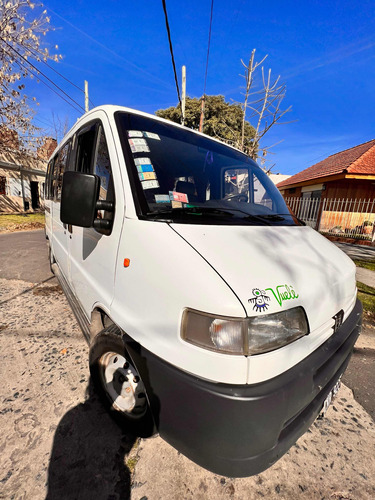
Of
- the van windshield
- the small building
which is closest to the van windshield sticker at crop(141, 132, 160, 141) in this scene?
the van windshield

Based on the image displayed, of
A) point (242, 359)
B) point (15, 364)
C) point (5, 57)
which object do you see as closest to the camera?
point (242, 359)

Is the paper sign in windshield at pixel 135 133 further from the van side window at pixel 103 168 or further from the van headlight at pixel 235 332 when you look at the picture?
the van headlight at pixel 235 332

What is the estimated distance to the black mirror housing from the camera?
1.46m

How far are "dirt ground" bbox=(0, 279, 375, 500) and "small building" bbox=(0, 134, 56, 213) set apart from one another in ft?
58.7

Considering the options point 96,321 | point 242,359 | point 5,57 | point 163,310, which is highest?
point 5,57

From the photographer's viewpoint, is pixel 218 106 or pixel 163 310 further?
pixel 218 106

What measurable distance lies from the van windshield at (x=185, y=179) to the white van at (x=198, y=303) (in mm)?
14

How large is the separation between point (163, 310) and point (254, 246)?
638mm

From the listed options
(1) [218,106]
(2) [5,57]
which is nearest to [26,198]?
(2) [5,57]

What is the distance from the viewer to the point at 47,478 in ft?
4.79

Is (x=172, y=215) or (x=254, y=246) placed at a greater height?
(x=172, y=215)

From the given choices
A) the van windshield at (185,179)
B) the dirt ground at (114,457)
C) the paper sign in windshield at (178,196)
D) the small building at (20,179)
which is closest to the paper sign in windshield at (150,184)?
the van windshield at (185,179)

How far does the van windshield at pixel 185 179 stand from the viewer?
63.4 inches

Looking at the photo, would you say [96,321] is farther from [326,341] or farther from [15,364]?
[326,341]
